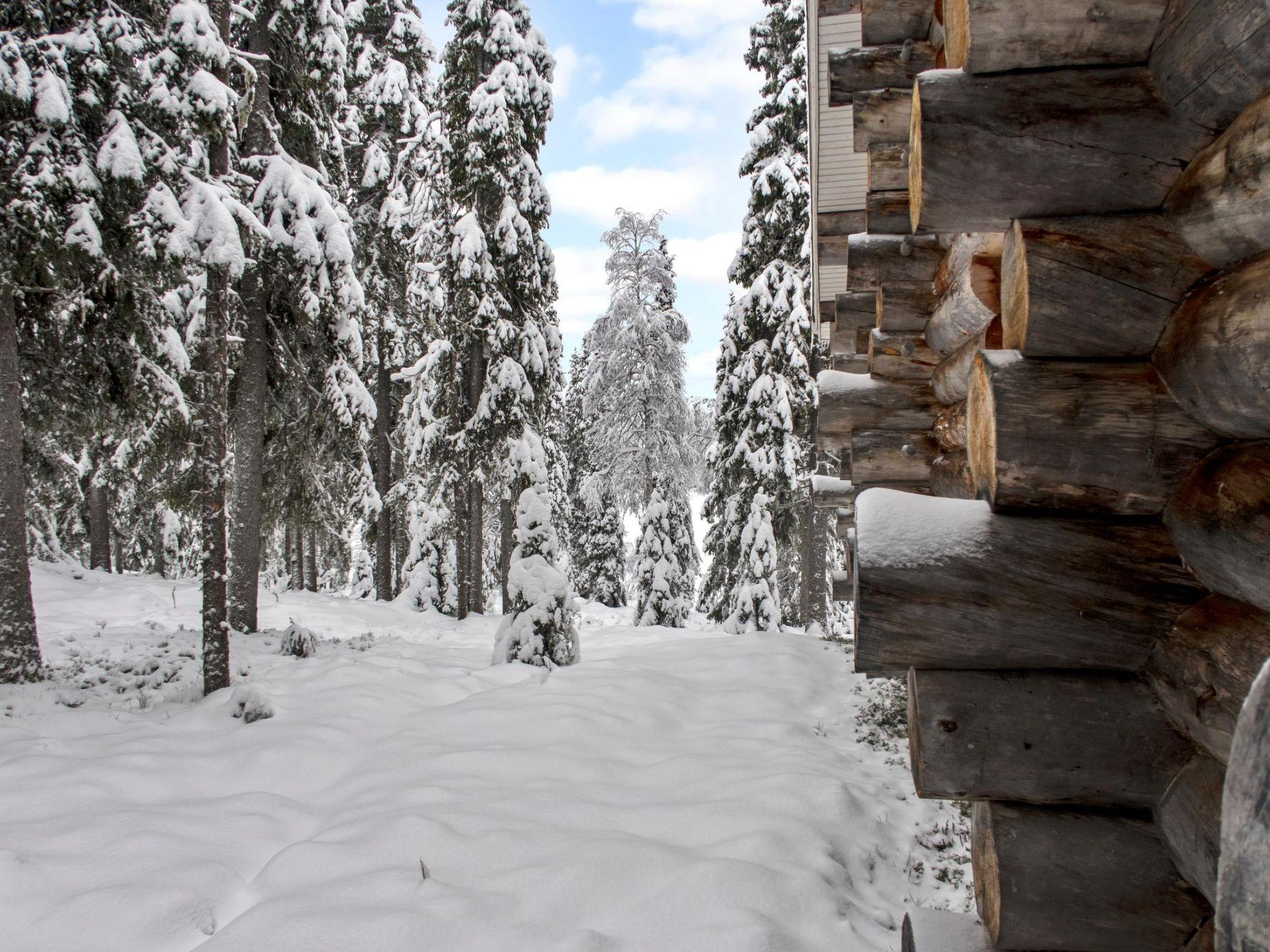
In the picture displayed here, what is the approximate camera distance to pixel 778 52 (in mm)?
14453

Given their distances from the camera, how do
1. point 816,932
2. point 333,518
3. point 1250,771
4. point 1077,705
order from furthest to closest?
point 333,518 → point 816,932 → point 1077,705 → point 1250,771

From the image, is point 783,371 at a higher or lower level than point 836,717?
higher

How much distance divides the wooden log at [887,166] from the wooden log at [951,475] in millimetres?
1435

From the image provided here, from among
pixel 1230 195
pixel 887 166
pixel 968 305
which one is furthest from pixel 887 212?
pixel 1230 195

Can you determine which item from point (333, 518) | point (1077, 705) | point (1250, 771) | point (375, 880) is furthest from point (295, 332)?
point (1250, 771)

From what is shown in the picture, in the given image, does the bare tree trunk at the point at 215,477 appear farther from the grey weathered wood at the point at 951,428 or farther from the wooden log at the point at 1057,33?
the wooden log at the point at 1057,33

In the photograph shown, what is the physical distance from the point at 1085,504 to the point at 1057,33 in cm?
134

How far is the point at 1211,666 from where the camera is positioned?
181 cm

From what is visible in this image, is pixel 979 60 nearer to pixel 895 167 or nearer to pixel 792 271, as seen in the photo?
pixel 895 167

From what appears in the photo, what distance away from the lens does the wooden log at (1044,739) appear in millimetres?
2078

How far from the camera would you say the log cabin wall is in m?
1.86

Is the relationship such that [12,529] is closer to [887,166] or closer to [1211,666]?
[887,166]

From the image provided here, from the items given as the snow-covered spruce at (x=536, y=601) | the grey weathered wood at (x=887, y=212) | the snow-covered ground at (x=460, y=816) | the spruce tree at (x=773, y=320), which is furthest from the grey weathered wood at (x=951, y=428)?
the spruce tree at (x=773, y=320)

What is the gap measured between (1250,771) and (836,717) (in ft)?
23.9
